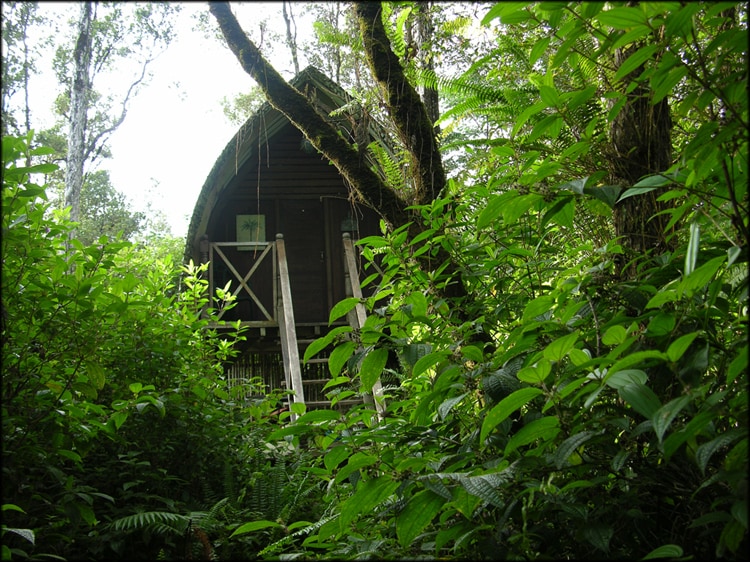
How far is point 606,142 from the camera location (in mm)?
2615

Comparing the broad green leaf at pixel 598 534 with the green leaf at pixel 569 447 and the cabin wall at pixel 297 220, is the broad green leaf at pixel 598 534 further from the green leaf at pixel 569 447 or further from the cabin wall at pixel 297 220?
the cabin wall at pixel 297 220

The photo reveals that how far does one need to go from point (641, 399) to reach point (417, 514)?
0.62 meters

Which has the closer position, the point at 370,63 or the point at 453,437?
the point at 453,437

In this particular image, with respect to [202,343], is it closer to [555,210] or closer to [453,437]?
[453,437]

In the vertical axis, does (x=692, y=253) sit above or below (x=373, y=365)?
above

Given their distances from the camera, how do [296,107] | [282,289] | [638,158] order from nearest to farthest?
[638,158] → [296,107] → [282,289]

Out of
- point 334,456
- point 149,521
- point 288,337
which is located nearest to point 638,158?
point 334,456

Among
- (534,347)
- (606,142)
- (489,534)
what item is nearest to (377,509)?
(489,534)

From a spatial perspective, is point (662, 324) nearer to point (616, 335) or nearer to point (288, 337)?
point (616, 335)

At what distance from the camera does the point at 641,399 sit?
1236 mm

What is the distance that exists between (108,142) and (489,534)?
24.7 m

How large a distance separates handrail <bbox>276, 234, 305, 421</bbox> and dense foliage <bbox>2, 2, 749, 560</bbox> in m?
2.33

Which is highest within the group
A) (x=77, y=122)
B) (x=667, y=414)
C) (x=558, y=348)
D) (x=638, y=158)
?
(x=77, y=122)

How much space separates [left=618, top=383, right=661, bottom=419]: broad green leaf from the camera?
1215 millimetres
